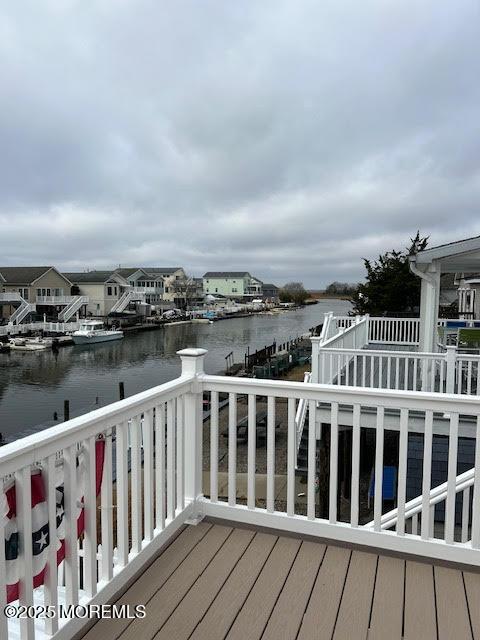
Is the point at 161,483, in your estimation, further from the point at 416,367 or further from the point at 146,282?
the point at 146,282

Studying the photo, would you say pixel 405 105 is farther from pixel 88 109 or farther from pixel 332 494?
pixel 332 494

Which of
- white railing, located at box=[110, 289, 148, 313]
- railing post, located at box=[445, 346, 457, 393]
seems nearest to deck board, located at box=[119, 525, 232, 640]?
railing post, located at box=[445, 346, 457, 393]

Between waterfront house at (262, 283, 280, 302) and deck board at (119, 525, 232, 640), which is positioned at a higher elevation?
waterfront house at (262, 283, 280, 302)

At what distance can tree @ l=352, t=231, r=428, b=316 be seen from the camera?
18516mm

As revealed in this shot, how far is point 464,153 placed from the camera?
1605 cm

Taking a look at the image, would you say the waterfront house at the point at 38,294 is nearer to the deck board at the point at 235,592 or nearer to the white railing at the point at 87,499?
the white railing at the point at 87,499

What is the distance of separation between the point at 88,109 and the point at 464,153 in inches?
517

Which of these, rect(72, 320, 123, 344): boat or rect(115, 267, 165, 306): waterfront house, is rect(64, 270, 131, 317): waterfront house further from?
rect(72, 320, 123, 344): boat

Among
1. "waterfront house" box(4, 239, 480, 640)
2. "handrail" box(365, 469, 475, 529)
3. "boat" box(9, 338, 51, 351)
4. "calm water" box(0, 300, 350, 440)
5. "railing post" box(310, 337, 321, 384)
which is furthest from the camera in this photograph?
"boat" box(9, 338, 51, 351)

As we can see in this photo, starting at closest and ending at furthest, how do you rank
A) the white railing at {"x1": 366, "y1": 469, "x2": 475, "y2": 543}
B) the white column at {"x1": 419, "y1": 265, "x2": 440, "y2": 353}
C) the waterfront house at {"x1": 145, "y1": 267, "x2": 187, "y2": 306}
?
the white railing at {"x1": 366, "y1": 469, "x2": 475, "y2": 543} → the white column at {"x1": 419, "y1": 265, "x2": 440, "y2": 353} → the waterfront house at {"x1": 145, "y1": 267, "x2": 187, "y2": 306}

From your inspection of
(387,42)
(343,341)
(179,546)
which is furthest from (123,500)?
(387,42)

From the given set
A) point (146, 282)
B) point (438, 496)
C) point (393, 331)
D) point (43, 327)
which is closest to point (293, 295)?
point (146, 282)

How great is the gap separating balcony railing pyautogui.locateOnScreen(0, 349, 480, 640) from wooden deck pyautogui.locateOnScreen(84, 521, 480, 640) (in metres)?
0.12

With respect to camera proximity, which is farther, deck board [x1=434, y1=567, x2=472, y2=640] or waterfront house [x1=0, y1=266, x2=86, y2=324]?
waterfront house [x1=0, y1=266, x2=86, y2=324]
